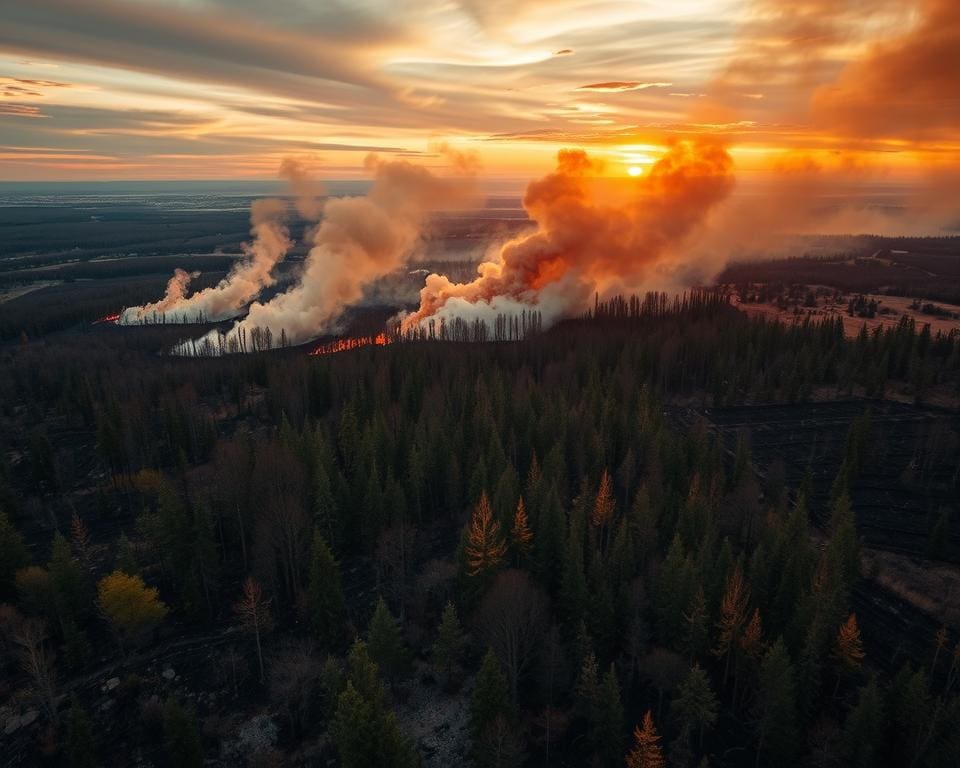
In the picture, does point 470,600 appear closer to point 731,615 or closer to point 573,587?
point 573,587

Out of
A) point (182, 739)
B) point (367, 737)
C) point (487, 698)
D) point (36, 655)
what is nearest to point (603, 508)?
point (487, 698)

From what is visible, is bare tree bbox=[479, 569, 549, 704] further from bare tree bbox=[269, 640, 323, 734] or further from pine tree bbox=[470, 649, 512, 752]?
bare tree bbox=[269, 640, 323, 734]

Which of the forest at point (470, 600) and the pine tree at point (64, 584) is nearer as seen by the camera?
the forest at point (470, 600)

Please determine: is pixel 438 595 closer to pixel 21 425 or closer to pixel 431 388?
pixel 431 388

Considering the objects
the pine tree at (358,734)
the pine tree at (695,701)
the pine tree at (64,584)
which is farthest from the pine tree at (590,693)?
the pine tree at (64,584)

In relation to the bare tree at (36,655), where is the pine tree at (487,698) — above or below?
above

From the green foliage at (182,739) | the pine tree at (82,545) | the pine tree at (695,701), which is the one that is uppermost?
the pine tree at (695,701)

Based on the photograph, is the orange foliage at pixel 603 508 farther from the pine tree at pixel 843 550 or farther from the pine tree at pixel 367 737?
the pine tree at pixel 367 737

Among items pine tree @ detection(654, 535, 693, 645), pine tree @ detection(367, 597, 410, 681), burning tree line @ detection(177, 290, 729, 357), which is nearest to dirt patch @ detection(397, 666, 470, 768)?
pine tree @ detection(367, 597, 410, 681)
